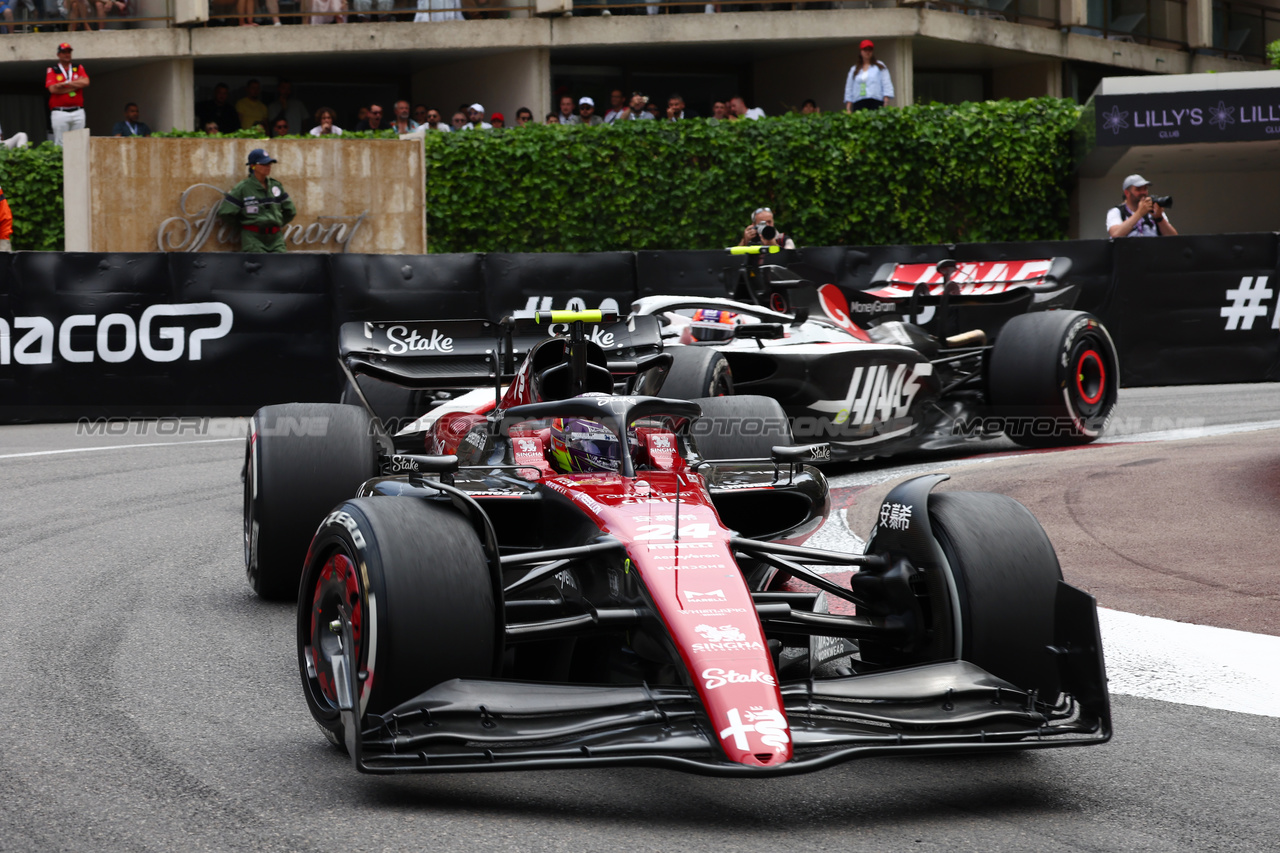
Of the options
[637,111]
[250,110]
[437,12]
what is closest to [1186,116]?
[637,111]

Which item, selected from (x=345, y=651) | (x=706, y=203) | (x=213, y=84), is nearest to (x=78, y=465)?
(x=345, y=651)

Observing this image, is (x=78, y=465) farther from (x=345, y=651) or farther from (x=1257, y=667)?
(x=1257, y=667)

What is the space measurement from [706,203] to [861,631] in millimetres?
16851

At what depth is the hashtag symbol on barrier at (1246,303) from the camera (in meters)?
15.7

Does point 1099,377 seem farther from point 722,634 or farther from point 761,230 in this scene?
point 722,634

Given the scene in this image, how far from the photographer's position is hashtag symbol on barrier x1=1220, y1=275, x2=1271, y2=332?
1570 cm

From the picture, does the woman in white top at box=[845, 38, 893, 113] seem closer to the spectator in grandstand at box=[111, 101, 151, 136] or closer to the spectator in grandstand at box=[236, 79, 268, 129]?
the spectator in grandstand at box=[236, 79, 268, 129]

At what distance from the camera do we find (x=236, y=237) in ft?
60.0

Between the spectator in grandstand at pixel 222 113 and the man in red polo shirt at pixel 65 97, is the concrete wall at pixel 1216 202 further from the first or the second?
the man in red polo shirt at pixel 65 97

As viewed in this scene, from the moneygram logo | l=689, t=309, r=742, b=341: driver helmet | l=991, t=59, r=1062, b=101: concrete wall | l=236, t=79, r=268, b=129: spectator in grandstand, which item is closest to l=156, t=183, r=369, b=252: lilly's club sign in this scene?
the moneygram logo

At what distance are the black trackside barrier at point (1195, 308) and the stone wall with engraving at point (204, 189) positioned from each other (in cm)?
864

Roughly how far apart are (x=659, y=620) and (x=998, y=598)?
100cm

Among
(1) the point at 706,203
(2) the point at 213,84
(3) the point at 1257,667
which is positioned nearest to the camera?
(3) the point at 1257,667

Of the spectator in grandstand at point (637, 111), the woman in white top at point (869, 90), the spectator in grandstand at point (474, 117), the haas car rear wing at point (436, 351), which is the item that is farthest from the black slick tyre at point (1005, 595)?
the woman in white top at point (869, 90)
